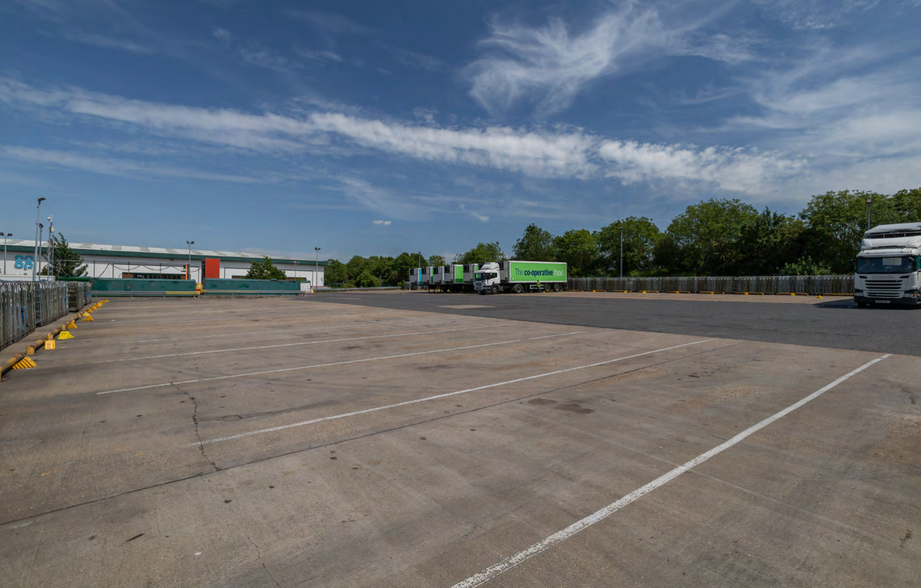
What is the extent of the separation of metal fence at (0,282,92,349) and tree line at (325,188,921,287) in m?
55.6

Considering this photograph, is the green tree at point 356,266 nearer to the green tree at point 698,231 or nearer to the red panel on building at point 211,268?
the red panel on building at point 211,268

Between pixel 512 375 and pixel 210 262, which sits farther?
pixel 210 262

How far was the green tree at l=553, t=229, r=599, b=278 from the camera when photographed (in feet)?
326

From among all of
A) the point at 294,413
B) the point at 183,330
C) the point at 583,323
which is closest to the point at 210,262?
the point at 183,330

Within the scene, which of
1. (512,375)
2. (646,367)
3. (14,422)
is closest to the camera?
(14,422)

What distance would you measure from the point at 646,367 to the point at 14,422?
9979 millimetres

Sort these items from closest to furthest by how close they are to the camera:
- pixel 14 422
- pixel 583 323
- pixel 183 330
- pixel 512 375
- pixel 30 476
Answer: pixel 30 476 → pixel 14 422 → pixel 512 375 → pixel 183 330 → pixel 583 323

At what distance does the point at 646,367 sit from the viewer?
364 inches

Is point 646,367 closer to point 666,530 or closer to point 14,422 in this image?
point 666,530

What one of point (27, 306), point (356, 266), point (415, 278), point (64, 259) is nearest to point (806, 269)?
point (415, 278)

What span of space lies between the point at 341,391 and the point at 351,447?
8.49ft

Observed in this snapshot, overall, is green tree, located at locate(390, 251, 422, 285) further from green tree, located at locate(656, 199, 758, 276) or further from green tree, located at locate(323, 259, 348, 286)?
green tree, located at locate(656, 199, 758, 276)

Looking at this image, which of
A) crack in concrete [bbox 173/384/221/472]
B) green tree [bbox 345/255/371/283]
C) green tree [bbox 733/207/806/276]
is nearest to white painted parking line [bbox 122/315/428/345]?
crack in concrete [bbox 173/384/221/472]

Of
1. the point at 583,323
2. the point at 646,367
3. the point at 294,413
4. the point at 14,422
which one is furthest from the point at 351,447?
the point at 583,323
